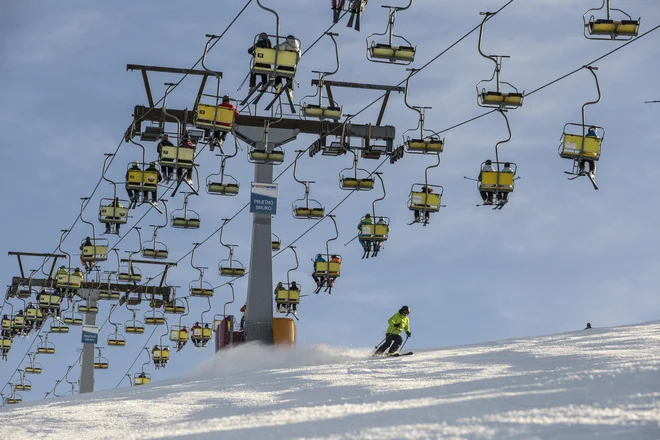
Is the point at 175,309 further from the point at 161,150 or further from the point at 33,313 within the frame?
the point at 161,150

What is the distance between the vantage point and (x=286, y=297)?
3212 cm

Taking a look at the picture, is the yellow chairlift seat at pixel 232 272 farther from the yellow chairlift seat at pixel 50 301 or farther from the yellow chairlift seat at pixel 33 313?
the yellow chairlift seat at pixel 33 313

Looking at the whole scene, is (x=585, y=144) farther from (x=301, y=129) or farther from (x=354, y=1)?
(x=301, y=129)

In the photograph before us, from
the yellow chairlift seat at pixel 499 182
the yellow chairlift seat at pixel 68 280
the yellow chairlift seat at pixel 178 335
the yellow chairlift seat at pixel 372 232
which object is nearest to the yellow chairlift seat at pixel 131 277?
the yellow chairlift seat at pixel 68 280

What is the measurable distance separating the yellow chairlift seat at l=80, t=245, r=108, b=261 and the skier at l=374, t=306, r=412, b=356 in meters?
14.3

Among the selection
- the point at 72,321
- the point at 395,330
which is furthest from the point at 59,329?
the point at 395,330

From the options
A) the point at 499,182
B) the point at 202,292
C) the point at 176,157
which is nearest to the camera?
the point at 176,157

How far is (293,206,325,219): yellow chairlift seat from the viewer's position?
29.5 metres

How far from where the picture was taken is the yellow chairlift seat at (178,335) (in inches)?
1747

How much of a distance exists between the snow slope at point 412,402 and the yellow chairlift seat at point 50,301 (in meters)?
21.2

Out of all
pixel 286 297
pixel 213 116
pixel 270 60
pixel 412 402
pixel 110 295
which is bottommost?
pixel 412 402

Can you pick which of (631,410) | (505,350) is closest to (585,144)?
(505,350)

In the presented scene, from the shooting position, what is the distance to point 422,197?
26.1 m

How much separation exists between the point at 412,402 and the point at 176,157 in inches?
408
